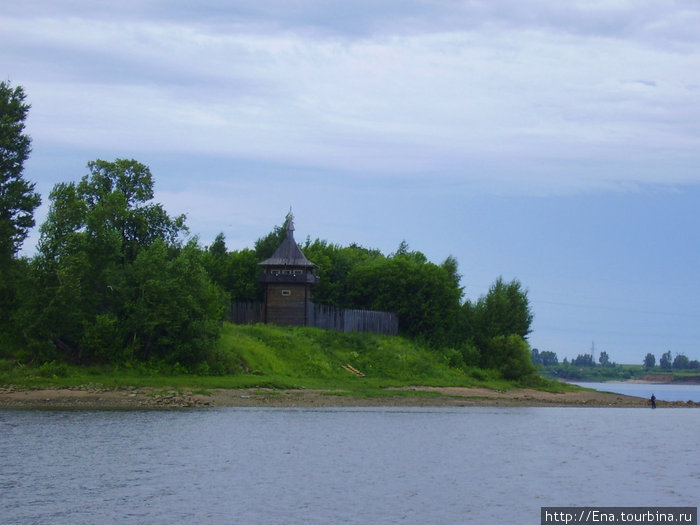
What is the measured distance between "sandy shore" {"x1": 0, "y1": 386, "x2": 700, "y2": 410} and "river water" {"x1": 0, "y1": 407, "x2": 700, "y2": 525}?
231cm

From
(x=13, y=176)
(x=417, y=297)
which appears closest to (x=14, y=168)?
(x=13, y=176)

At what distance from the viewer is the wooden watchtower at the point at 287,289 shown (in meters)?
83.1

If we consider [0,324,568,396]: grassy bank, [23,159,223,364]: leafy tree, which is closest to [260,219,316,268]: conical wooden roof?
[0,324,568,396]: grassy bank

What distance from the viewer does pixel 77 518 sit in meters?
24.8

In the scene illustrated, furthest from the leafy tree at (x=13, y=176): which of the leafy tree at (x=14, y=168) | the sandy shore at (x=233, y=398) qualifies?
the sandy shore at (x=233, y=398)

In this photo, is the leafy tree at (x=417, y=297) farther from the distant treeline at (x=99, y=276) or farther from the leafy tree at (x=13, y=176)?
the leafy tree at (x=13, y=176)

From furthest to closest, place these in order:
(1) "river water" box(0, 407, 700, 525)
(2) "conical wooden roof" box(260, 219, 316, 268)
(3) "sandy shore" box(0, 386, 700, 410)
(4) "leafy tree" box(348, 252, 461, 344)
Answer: (4) "leafy tree" box(348, 252, 461, 344)
(2) "conical wooden roof" box(260, 219, 316, 268)
(3) "sandy shore" box(0, 386, 700, 410)
(1) "river water" box(0, 407, 700, 525)

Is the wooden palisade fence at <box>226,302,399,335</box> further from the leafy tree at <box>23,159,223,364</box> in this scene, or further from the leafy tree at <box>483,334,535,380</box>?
the leafy tree at <box>23,159,223,364</box>

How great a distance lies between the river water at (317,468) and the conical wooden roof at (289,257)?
2880cm

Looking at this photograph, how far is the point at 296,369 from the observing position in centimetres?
6994

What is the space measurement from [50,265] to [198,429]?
20.2m

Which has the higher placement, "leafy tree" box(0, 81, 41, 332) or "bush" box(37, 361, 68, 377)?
"leafy tree" box(0, 81, 41, 332)

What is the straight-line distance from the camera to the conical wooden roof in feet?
273

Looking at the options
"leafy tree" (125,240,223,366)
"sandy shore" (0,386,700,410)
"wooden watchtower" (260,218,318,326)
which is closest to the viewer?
"sandy shore" (0,386,700,410)
